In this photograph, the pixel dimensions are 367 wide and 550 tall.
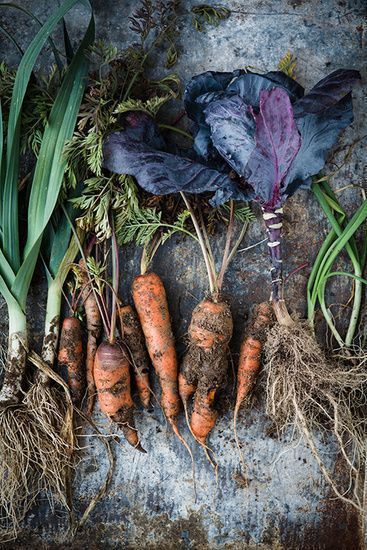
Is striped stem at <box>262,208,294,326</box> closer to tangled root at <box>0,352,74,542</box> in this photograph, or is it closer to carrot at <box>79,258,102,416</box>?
carrot at <box>79,258,102,416</box>

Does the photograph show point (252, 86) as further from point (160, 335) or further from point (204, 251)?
point (160, 335)

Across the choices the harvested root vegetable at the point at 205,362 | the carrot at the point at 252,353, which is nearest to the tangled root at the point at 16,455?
the harvested root vegetable at the point at 205,362

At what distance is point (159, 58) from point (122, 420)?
1.30 metres

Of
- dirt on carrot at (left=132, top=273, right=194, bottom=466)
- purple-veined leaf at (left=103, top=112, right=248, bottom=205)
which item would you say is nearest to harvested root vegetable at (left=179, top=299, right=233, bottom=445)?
dirt on carrot at (left=132, top=273, right=194, bottom=466)

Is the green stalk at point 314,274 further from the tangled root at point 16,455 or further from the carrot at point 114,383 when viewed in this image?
the tangled root at point 16,455

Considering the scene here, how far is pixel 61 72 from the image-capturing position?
83.3 inches

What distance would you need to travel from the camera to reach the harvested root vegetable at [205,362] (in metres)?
2.04

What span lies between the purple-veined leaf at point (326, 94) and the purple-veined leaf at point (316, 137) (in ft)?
0.09

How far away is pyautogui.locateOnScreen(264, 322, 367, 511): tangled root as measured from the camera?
6.57 feet

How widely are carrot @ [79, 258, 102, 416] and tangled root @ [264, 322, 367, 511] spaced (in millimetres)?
599

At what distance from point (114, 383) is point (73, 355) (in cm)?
18

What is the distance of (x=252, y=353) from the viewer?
2088 mm

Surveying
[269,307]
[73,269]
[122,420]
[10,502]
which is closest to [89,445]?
[122,420]

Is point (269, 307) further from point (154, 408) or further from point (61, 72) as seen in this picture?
point (61, 72)
